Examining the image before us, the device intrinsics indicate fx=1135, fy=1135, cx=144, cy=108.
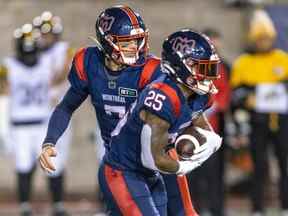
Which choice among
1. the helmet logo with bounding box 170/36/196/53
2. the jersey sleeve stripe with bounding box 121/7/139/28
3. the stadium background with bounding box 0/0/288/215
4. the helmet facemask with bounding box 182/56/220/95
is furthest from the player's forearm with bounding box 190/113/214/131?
the stadium background with bounding box 0/0/288/215

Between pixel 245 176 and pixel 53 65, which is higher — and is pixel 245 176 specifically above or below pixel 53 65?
below

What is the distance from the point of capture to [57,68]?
984 centimetres

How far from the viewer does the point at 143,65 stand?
6.26m

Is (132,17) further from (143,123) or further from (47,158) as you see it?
(47,158)

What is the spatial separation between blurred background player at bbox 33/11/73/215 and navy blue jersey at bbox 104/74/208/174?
361cm

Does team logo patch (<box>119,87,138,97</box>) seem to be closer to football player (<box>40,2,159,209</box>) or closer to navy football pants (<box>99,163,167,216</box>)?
football player (<box>40,2,159,209</box>)

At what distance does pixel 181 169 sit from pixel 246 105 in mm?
3924

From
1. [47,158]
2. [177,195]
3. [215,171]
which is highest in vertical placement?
[47,158]

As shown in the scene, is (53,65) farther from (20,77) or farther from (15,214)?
(15,214)

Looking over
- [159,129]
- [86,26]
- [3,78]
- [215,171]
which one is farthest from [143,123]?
[86,26]

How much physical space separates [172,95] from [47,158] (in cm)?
87

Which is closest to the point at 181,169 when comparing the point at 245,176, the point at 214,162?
the point at 214,162

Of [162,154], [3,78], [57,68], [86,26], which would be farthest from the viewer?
[86,26]

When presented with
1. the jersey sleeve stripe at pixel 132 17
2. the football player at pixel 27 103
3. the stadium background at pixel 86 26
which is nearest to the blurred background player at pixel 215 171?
the football player at pixel 27 103
